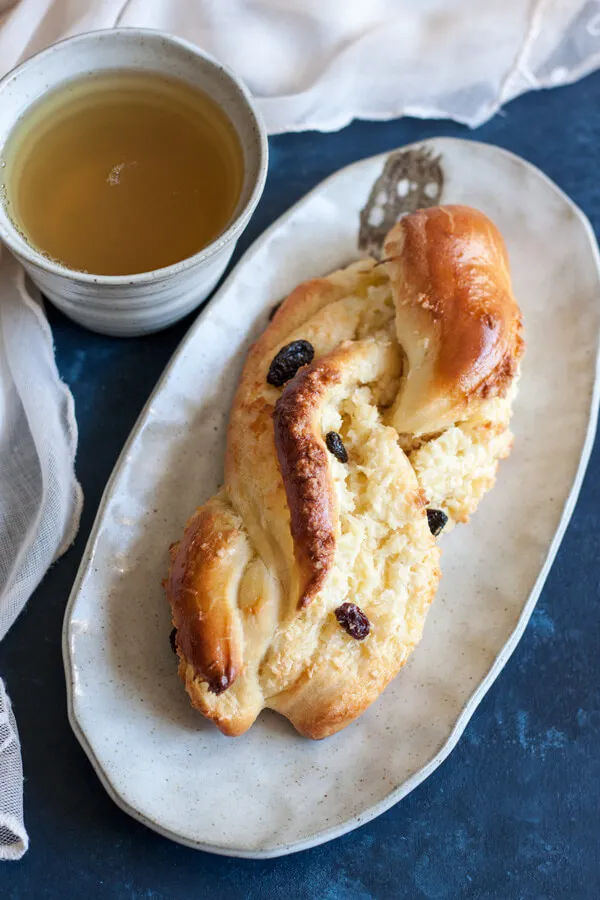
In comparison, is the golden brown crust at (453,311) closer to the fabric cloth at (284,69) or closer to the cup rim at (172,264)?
the cup rim at (172,264)

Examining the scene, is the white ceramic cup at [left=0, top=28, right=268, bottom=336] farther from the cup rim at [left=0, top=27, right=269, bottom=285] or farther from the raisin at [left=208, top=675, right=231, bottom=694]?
the raisin at [left=208, top=675, right=231, bottom=694]

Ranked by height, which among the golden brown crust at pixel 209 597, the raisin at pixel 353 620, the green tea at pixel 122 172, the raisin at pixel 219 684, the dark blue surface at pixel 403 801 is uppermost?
the green tea at pixel 122 172

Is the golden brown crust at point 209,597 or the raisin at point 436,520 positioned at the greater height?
the golden brown crust at point 209,597

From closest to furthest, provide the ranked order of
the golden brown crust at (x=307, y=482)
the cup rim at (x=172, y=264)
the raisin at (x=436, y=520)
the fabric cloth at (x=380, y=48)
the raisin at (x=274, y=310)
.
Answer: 1. the golden brown crust at (x=307, y=482)
2. the cup rim at (x=172, y=264)
3. the raisin at (x=436, y=520)
4. the raisin at (x=274, y=310)
5. the fabric cloth at (x=380, y=48)

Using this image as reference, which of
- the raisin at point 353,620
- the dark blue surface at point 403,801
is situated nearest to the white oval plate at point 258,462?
the dark blue surface at point 403,801

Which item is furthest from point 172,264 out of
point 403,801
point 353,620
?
point 403,801

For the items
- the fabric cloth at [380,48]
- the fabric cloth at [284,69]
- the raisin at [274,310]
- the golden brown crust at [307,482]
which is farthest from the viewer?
the fabric cloth at [380,48]
